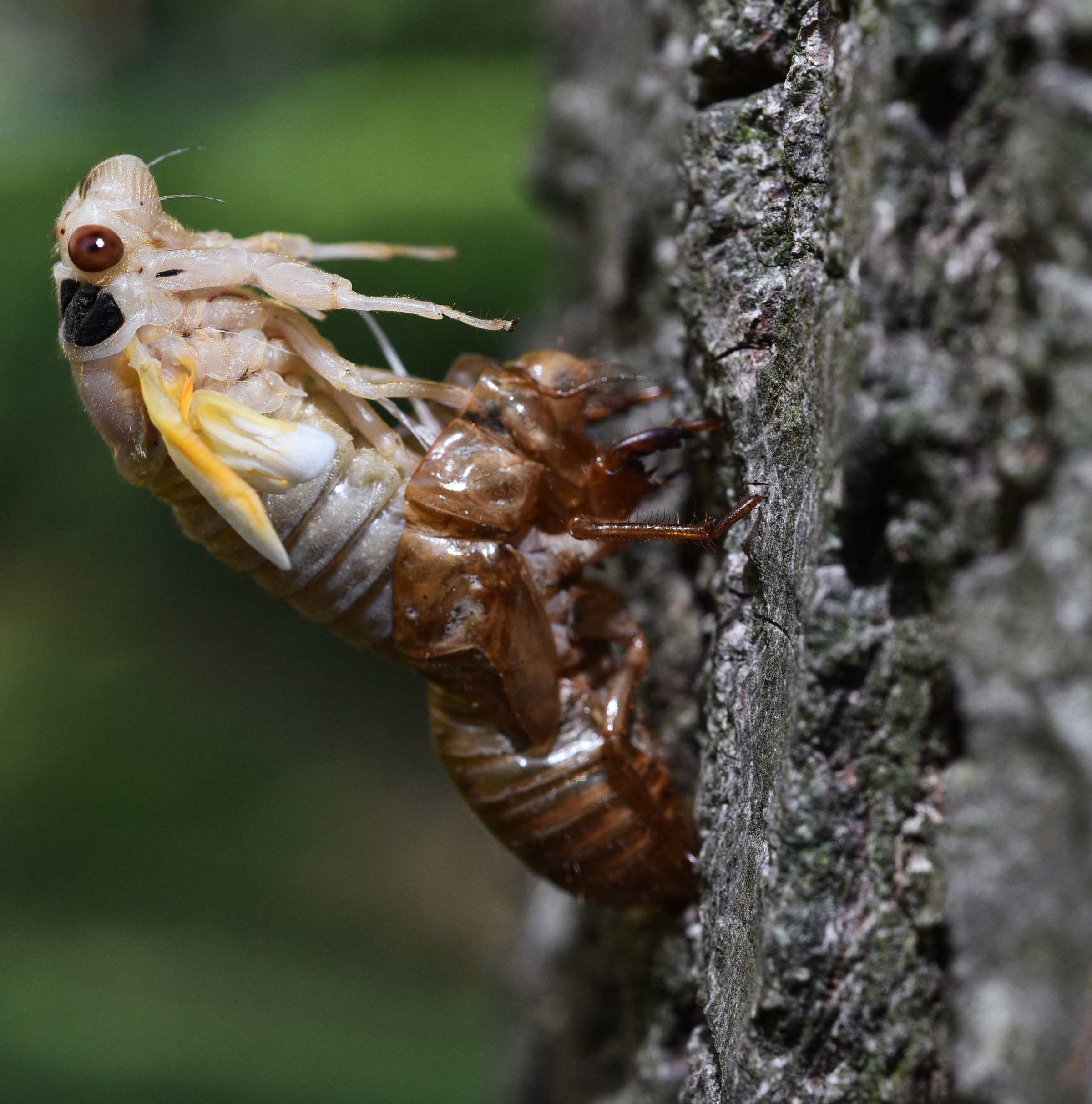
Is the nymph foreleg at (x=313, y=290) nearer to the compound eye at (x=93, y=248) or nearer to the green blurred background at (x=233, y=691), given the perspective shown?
the compound eye at (x=93, y=248)

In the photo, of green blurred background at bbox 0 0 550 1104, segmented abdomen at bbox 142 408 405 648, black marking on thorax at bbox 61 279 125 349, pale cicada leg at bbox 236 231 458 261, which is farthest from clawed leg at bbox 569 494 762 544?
green blurred background at bbox 0 0 550 1104

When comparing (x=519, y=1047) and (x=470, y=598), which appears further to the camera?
(x=519, y=1047)

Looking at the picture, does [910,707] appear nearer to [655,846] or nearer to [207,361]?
[655,846]

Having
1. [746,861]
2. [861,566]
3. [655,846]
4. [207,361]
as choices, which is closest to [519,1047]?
[655,846]

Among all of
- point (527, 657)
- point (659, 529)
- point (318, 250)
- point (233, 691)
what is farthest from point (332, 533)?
point (233, 691)

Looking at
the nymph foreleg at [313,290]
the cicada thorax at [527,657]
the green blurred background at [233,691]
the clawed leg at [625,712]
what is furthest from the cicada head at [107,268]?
the green blurred background at [233,691]

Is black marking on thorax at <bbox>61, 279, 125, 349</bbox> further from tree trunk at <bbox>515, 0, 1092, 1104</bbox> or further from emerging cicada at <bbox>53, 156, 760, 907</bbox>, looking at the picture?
tree trunk at <bbox>515, 0, 1092, 1104</bbox>
